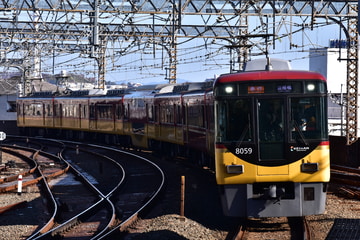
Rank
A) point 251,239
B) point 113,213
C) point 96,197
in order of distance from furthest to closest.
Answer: point 96,197, point 113,213, point 251,239

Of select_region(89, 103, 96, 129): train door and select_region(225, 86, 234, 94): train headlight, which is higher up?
select_region(225, 86, 234, 94): train headlight

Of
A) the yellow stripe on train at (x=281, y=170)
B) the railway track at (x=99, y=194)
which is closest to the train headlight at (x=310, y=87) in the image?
the yellow stripe on train at (x=281, y=170)

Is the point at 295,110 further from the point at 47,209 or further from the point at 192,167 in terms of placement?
the point at 192,167

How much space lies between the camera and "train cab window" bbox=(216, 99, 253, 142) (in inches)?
463

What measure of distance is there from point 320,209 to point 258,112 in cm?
201

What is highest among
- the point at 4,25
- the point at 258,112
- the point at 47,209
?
the point at 4,25

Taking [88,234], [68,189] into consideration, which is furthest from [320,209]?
[68,189]

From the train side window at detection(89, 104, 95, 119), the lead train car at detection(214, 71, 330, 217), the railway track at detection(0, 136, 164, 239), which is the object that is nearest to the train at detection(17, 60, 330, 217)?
the lead train car at detection(214, 71, 330, 217)

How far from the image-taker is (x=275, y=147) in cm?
1170

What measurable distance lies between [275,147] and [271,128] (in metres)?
0.34

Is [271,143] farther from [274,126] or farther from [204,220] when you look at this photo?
[204,220]

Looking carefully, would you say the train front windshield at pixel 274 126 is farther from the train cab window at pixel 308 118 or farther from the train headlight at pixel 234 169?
the train headlight at pixel 234 169

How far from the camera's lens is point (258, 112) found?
11.8 m

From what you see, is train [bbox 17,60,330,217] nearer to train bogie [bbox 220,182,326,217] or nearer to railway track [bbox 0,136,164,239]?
train bogie [bbox 220,182,326,217]
